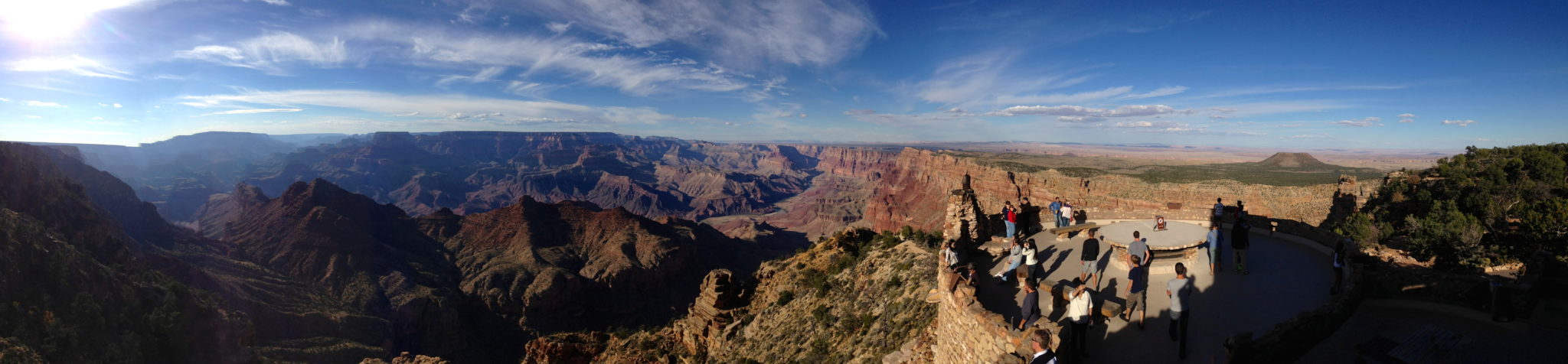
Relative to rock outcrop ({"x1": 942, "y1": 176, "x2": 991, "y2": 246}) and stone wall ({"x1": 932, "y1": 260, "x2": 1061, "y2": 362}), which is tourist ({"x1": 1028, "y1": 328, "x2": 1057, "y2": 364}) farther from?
rock outcrop ({"x1": 942, "y1": 176, "x2": 991, "y2": 246})

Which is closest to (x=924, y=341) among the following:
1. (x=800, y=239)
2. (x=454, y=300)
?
(x=454, y=300)


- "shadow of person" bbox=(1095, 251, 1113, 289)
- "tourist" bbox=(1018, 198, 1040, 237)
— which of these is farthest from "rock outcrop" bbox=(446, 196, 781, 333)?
"shadow of person" bbox=(1095, 251, 1113, 289)

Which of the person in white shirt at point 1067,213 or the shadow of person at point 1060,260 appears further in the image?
the person in white shirt at point 1067,213

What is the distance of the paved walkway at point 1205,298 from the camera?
9188mm

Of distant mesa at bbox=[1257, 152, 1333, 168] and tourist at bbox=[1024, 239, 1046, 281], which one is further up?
distant mesa at bbox=[1257, 152, 1333, 168]

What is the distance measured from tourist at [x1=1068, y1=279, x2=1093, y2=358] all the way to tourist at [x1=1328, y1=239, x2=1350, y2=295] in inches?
299

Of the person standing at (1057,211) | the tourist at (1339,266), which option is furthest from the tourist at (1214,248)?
the person standing at (1057,211)

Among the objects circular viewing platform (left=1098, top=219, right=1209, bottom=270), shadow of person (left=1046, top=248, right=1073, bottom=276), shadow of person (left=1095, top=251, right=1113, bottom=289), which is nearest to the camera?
circular viewing platform (left=1098, top=219, right=1209, bottom=270)

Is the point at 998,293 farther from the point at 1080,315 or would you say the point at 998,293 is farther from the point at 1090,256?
the point at 1080,315

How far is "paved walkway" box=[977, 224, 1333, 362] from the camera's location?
30.1ft

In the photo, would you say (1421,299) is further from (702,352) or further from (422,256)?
(422,256)

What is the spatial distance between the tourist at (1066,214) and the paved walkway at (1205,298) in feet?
12.0

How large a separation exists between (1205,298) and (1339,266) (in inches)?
133

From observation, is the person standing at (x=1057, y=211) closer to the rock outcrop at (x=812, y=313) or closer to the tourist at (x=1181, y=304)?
the rock outcrop at (x=812, y=313)
